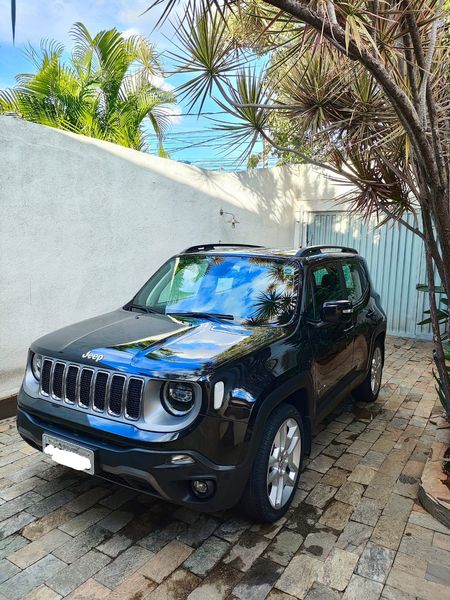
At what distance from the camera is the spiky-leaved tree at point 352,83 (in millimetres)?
2361

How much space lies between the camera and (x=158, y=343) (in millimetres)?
2725

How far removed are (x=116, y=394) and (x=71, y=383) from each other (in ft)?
1.30

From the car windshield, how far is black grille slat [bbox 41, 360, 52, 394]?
0.96 metres

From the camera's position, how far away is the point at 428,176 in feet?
8.73

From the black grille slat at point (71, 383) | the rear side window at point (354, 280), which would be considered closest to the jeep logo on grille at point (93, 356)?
the black grille slat at point (71, 383)

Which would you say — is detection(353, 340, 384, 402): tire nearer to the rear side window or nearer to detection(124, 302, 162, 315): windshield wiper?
the rear side window

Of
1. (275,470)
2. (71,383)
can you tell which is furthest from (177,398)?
(275,470)

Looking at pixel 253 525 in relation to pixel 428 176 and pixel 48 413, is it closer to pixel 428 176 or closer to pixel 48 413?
pixel 48 413

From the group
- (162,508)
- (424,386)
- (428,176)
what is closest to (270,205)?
(424,386)

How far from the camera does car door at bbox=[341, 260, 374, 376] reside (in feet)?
14.0

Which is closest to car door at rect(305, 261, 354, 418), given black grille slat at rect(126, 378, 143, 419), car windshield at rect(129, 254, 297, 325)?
car windshield at rect(129, 254, 297, 325)

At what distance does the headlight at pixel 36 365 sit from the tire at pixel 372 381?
133 inches

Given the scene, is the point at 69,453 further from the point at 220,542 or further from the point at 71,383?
the point at 220,542

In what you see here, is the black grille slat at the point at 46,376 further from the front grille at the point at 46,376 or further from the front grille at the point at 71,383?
the front grille at the point at 71,383
